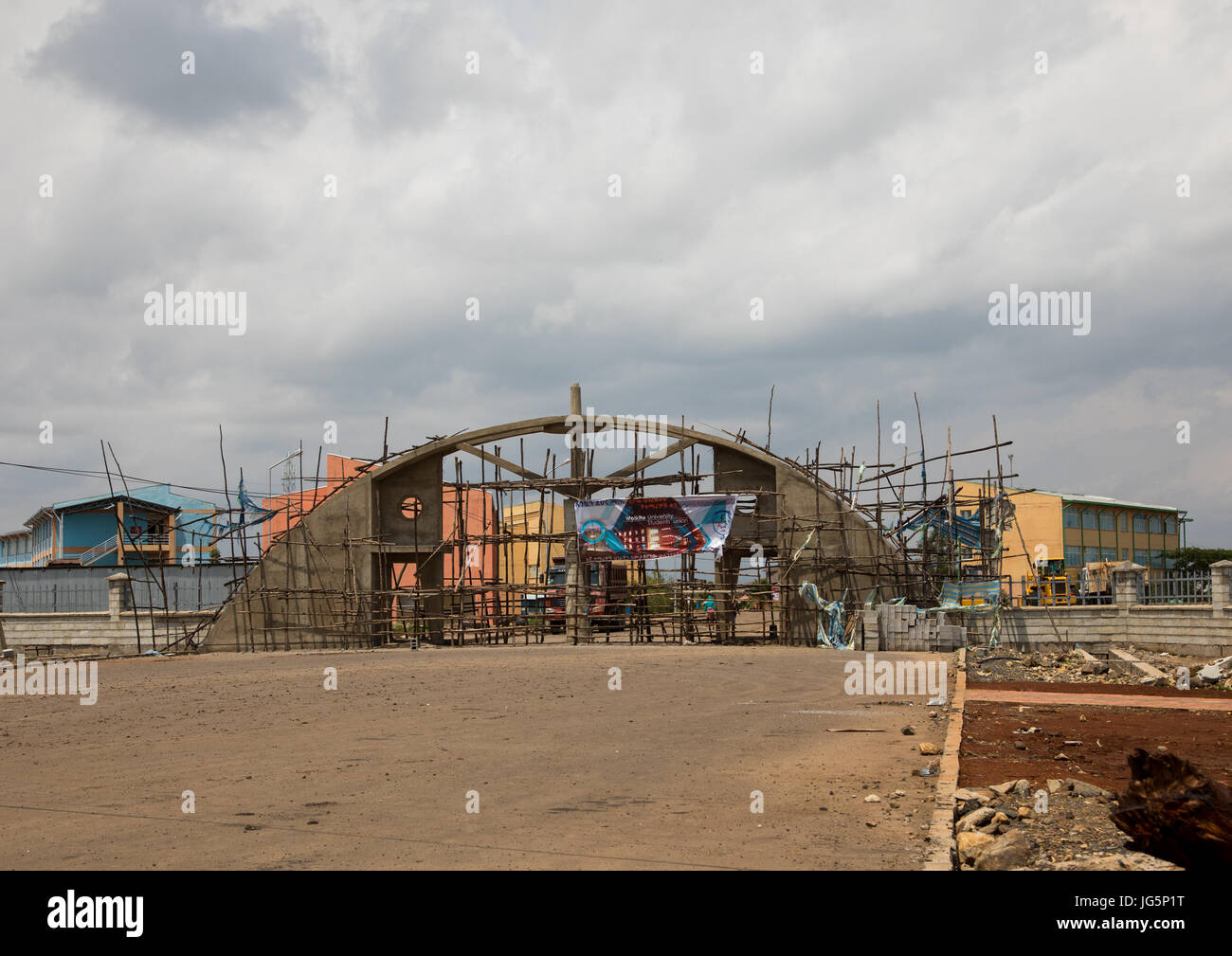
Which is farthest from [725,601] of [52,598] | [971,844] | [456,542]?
[52,598]

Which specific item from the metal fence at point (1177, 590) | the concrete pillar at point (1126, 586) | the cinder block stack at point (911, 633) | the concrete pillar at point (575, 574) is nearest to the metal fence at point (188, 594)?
the concrete pillar at point (575, 574)

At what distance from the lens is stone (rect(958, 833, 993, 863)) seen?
6680 millimetres

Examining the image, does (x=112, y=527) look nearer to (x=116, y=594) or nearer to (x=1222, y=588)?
(x=116, y=594)

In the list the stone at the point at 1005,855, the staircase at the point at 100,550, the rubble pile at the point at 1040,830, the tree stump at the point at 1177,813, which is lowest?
the rubble pile at the point at 1040,830

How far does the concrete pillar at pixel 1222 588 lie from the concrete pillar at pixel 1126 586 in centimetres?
227

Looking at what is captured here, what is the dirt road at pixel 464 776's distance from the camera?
6719 mm

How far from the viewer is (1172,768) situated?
5.95 meters

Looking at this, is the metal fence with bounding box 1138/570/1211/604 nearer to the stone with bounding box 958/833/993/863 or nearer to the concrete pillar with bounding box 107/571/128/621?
the stone with bounding box 958/833/993/863

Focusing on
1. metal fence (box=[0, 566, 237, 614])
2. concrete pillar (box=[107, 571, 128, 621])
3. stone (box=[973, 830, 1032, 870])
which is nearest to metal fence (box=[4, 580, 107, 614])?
metal fence (box=[0, 566, 237, 614])

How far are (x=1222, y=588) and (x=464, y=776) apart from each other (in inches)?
799

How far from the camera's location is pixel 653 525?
29.8 metres

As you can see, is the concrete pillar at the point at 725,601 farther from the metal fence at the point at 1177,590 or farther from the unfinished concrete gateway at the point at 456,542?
the metal fence at the point at 1177,590
